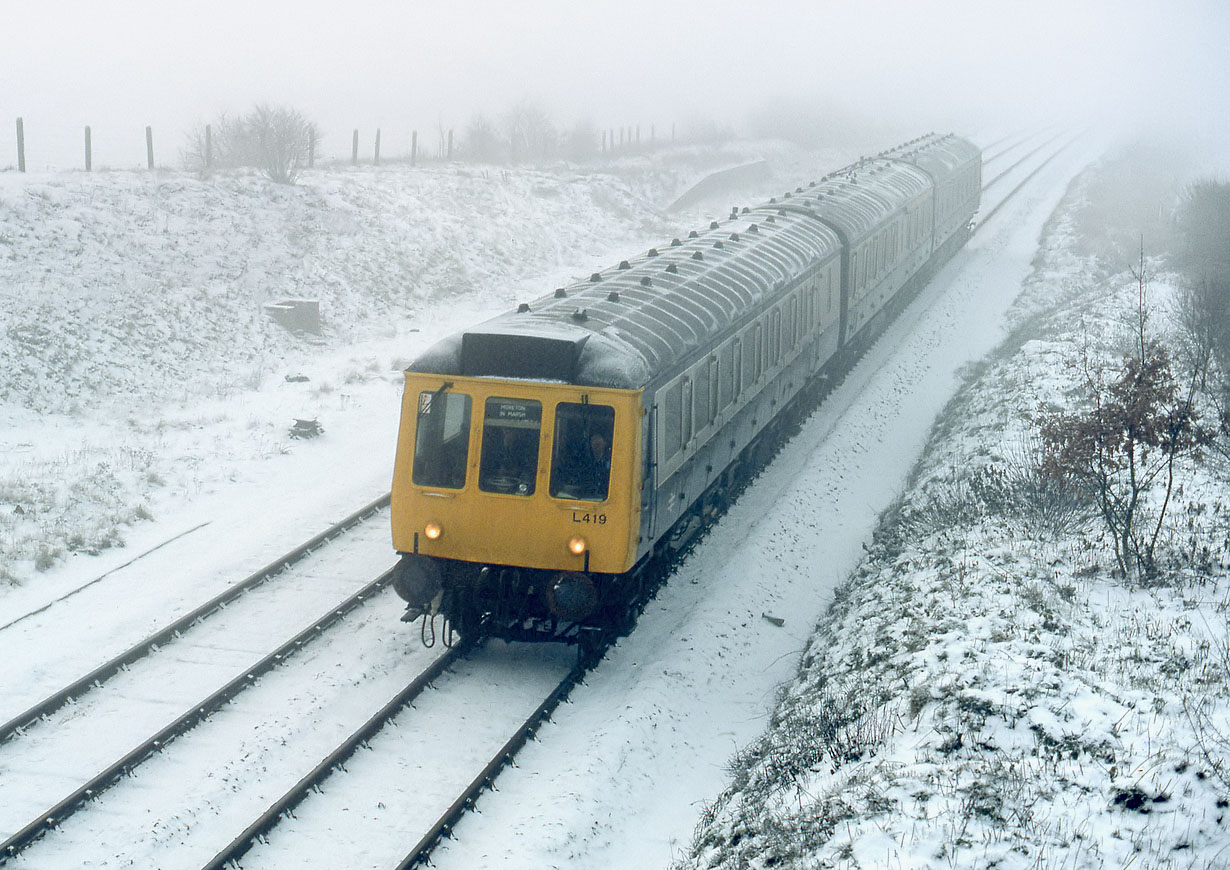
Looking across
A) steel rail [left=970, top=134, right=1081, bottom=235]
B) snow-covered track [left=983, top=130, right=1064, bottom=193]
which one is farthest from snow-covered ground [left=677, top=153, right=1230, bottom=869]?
snow-covered track [left=983, top=130, right=1064, bottom=193]

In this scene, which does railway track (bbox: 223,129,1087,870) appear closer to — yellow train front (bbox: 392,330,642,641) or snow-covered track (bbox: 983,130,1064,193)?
yellow train front (bbox: 392,330,642,641)

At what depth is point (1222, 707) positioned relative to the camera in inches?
295

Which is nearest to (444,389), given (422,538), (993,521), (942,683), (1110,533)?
(422,538)

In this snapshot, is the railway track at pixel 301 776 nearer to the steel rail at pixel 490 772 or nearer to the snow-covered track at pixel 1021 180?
the steel rail at pixel 490 772

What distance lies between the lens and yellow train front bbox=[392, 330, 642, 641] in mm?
9781

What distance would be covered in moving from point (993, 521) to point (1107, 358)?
8054mm

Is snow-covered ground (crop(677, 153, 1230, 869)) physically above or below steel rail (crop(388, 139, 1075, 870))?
above

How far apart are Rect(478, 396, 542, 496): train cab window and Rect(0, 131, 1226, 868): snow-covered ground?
2.04m

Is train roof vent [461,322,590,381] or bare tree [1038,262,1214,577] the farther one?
bare tree [1038,262,1214,577]

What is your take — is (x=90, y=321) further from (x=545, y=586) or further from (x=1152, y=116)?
(x=1152, y=116)

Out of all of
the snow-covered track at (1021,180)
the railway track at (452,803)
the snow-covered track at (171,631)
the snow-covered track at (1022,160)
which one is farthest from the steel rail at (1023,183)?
the railway track at (452,803)

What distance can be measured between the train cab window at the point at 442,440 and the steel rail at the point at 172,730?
7.08 feet

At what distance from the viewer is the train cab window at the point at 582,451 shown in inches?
384

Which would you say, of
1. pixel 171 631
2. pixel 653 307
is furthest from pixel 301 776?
pixel 653 307
